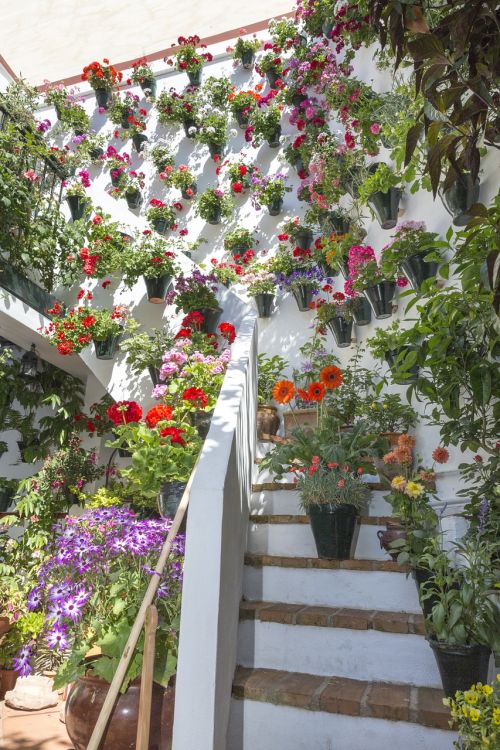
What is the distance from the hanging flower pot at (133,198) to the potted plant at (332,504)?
5196 mm

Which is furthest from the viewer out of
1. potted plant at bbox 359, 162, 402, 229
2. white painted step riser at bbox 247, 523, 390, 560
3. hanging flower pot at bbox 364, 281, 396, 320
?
hanging flower pot at bbox 364, 281, 396, 320

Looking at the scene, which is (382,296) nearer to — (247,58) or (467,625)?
(467,625)

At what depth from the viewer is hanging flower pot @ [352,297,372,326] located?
14.8 ft

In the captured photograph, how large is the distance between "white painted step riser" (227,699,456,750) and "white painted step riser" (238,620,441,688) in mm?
310

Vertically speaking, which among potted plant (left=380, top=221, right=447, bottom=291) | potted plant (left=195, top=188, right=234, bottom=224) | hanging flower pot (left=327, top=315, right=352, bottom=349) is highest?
potted plant (left=195, top=188, right=234, bottom=224)

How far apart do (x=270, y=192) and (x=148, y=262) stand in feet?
6.86

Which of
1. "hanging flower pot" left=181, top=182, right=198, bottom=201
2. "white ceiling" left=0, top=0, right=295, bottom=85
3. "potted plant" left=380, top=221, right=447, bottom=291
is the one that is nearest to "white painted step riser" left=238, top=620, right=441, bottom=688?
"potted plant" left=380, top=221, right=447, bottom=291

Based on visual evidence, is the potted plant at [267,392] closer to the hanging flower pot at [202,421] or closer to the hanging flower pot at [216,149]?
the hanging flower pot at [202,421]

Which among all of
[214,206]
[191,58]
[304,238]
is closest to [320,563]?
[304,238]

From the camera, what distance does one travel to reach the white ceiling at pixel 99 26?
25.1ft

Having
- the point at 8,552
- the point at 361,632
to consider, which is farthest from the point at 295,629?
the point at 8,552

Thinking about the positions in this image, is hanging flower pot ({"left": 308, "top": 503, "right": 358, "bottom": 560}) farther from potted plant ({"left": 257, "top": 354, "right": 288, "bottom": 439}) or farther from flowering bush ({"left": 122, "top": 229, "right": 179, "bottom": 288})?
flowering bush ({"left": 122, "top": 229, "right": 179, "bottom": 288})

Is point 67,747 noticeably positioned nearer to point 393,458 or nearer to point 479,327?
point 393,458

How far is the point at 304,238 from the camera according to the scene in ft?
18.7
